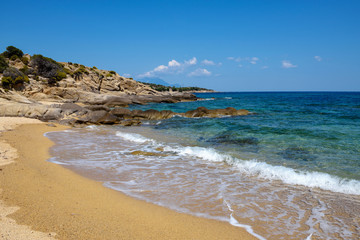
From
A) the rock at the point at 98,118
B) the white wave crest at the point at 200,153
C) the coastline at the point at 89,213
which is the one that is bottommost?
the white wave crest at the point at 200,153

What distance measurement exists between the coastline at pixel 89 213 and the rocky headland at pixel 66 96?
13922mm

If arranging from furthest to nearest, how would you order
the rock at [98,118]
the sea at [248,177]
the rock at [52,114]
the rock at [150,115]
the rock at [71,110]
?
the rock at [150,115]
the rock at [71,110]
the rock at [52,114]
the rock at [98,118]
the sea at [248,177]

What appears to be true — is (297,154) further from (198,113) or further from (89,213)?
(198,113)

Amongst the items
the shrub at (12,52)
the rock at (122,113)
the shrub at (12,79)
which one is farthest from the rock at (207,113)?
the shrub at (12,52)

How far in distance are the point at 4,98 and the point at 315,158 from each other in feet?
85.6

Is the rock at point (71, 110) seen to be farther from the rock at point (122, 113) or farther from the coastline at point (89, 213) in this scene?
the coastline at point (89, 213)

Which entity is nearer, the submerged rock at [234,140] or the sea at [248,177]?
the sea at [248,177]

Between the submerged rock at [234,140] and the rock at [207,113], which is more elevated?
the rock at [207,113]

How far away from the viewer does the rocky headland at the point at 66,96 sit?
19406 mm

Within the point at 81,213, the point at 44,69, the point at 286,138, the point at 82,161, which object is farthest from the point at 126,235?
the point at 44,69

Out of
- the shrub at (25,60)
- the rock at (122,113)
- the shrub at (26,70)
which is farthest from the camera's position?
the shrub at (25,60)

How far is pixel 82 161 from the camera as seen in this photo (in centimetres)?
827

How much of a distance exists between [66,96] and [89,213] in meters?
37.4

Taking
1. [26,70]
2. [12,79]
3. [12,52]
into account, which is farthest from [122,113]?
[12,52]
